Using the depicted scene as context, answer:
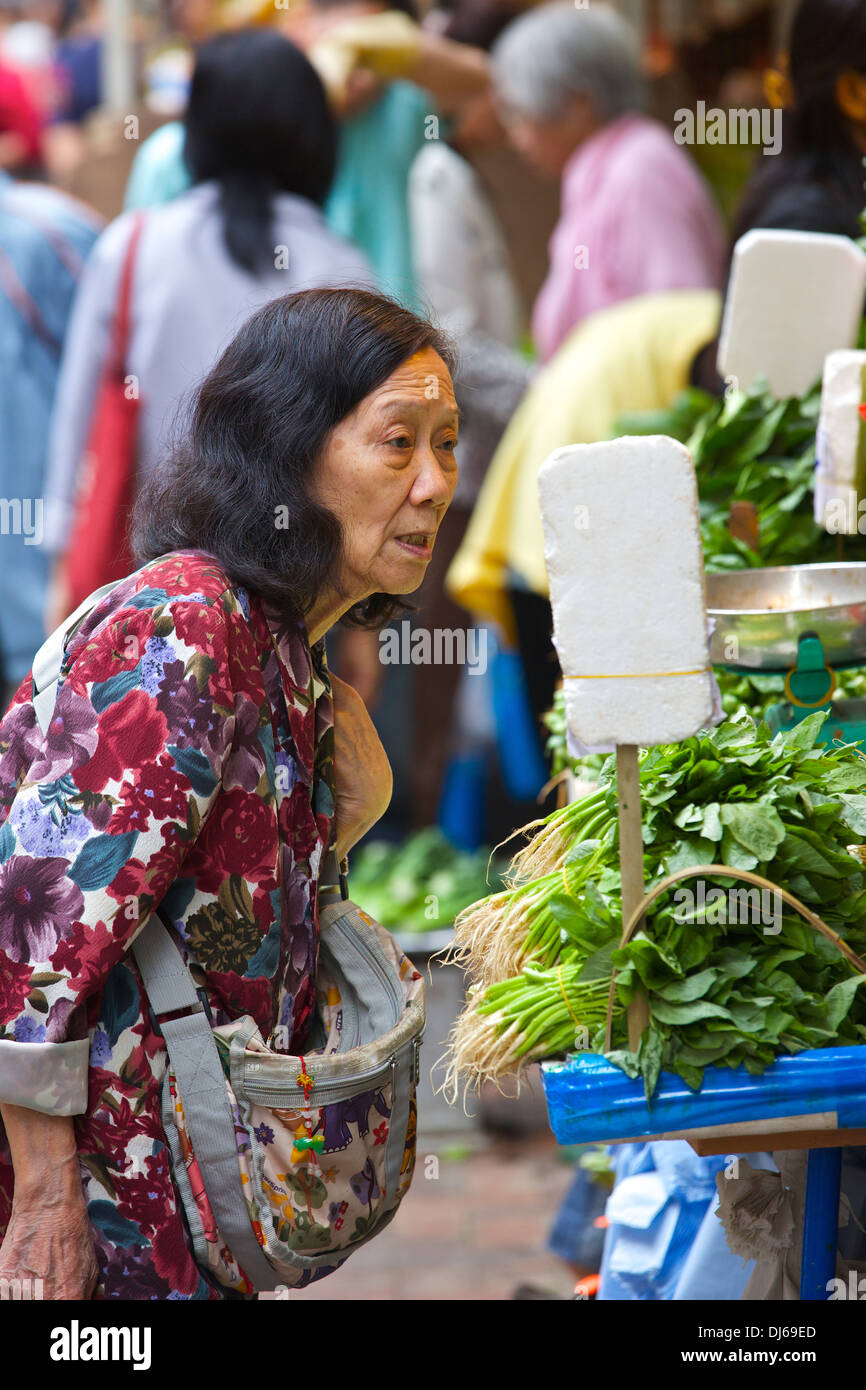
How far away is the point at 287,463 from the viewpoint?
1776 millimetres

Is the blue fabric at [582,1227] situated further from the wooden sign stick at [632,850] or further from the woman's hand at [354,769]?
the wooden sign stick at [632,850]

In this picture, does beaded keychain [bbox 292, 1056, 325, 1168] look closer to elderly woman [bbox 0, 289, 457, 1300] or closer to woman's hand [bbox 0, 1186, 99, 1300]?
elderly woman [bbox 0, 289, 457, 1300]

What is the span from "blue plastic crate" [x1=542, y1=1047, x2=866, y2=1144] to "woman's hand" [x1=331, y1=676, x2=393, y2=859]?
551 mm

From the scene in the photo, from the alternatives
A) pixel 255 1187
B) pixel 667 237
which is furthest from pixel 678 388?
pixel 255 1187

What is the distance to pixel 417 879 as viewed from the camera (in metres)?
5.00

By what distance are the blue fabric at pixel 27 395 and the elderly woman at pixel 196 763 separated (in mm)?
2959

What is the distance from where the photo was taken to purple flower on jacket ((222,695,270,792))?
66.7 inches

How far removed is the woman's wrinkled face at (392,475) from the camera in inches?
70.2

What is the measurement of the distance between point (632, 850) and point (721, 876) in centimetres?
11

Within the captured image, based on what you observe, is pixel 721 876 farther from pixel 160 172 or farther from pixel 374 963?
pixel 160 172

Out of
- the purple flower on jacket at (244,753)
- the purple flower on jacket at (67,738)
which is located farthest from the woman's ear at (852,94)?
the purple flower on jacket at (67,738)

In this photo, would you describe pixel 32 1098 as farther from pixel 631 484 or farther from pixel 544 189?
pixel 544 189

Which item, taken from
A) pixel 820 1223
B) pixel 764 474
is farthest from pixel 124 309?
pixel 820 1223

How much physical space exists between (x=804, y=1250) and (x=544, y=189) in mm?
4308
